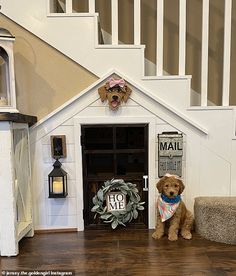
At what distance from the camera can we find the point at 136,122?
2.26 metres

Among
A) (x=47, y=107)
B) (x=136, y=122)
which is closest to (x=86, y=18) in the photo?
(x=47, y=107)

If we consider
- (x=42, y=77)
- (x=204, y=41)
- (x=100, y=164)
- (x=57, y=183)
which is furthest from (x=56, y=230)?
(x=204, y=41)

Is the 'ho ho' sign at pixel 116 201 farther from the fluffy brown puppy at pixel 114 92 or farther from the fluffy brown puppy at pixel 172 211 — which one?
the fluffy brown puppy at pixel 114 92

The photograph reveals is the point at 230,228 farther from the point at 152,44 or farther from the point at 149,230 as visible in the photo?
the point at 152,44

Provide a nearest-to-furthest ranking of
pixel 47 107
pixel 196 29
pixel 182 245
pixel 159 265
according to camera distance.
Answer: pixel 159 265
pixel 182 245
pixel 47 107
pixel 196 29

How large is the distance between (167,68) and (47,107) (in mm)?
1238

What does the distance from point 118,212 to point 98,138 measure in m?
0.64

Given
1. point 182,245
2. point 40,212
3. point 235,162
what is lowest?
point 182,245

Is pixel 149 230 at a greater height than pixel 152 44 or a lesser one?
lesser

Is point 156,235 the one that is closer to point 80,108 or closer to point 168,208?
point 168,208

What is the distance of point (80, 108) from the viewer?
2.24m

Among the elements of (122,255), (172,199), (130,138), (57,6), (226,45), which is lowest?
(122,255)

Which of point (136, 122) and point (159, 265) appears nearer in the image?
point (159, 265)

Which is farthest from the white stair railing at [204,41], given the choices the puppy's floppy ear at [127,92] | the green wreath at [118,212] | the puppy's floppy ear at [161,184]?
the green wreath at [118,212]
